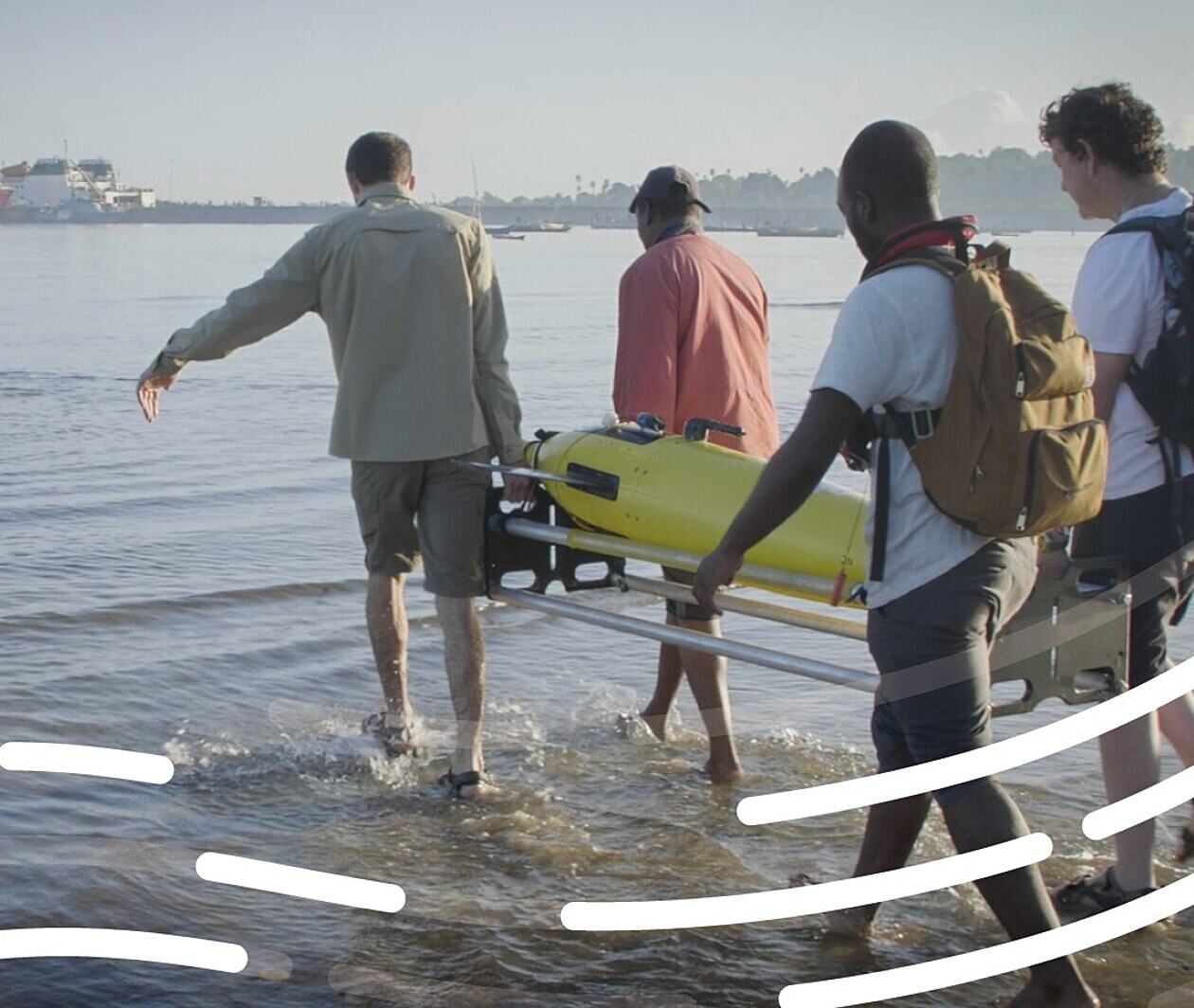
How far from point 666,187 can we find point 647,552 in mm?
1500

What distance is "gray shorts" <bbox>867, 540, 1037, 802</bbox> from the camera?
333cm

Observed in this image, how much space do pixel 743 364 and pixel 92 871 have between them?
261cm

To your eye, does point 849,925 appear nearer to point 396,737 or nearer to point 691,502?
point 691,502

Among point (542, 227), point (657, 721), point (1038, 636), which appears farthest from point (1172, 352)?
point (542, 227)

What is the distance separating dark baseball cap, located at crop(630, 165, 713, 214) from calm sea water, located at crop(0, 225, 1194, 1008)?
2.03 m

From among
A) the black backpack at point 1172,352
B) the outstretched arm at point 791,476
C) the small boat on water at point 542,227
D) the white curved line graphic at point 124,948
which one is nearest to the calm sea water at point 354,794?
the white curved line graphic at point 124,948

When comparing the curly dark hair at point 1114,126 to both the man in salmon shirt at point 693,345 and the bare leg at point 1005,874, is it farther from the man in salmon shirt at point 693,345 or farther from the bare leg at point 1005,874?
the bare leg at point 1005,874

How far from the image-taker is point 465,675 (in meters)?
5.48

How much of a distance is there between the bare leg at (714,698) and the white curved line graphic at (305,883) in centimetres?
139

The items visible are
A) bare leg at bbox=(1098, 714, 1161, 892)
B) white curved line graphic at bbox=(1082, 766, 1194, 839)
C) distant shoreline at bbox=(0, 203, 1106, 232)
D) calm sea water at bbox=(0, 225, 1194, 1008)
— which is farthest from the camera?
distant shoreline at bbox=(0, 203, 1106, 232)

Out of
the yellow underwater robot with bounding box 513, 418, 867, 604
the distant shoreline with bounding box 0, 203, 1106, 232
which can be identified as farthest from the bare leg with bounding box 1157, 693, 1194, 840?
the distant shoreline with bounding box 0, 203, 1106, 232

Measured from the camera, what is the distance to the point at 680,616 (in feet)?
18.2

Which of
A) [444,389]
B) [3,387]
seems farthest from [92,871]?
[3,387]

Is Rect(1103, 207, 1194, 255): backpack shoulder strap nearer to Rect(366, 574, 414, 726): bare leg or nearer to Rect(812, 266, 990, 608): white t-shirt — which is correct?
Rect(812, 266, 990, 608): white t-shirt
